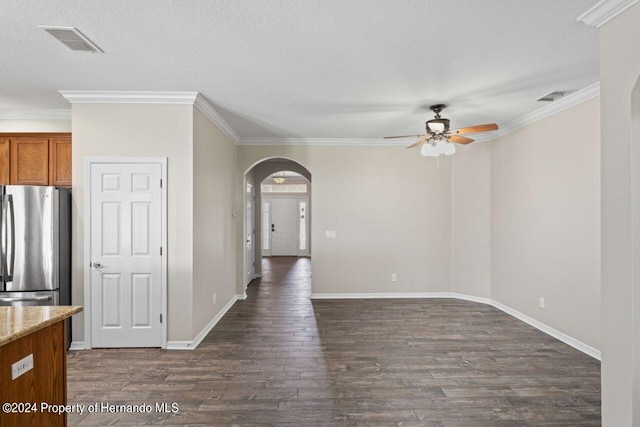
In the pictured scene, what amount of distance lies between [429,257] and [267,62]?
4.38 m

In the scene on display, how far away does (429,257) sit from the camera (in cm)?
585

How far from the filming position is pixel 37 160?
400 cm

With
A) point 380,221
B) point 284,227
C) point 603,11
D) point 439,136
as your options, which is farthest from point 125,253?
point 284,227

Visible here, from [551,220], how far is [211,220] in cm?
429

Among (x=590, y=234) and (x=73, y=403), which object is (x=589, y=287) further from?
(x=73, y=403)

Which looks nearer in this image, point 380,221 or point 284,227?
point 380,221

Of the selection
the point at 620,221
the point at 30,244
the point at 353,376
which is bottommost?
the point at 353,376

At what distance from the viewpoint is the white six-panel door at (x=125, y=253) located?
355cm

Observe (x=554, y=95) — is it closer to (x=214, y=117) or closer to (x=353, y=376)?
(x=353, y=376)

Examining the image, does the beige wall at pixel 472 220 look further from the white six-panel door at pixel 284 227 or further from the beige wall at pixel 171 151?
the white six-panel door at pixel 284 227

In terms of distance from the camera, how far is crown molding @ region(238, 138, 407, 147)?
18.9 feet

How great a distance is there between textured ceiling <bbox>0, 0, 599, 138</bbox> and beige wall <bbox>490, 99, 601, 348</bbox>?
56cm

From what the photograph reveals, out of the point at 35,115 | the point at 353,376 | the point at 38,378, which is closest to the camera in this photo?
the point at 38,378

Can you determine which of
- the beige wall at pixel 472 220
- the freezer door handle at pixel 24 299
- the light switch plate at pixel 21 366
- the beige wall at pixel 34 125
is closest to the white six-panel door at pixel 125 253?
the freezer door handle at pixel 24 299
